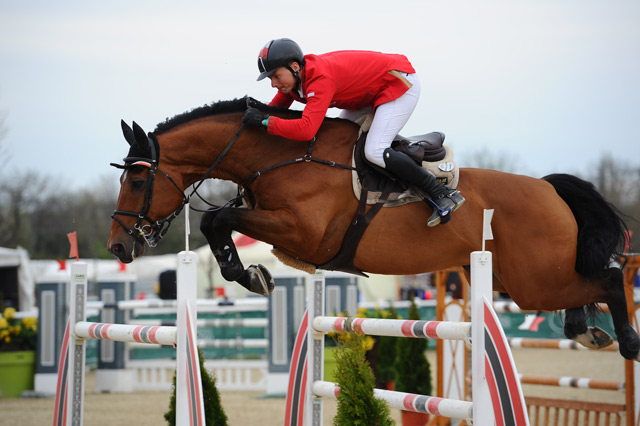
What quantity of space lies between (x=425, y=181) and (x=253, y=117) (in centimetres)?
101

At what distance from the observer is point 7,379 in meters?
9.68

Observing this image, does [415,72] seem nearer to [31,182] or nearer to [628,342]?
[628,342]

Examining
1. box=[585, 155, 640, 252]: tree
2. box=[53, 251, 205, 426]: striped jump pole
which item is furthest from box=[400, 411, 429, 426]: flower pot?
box=[585, 155, 640, 252]: tree

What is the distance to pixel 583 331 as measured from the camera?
454 cm

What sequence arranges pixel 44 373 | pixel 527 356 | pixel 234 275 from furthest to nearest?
pixel 527 356
pixel 44 373
pixel 234 275

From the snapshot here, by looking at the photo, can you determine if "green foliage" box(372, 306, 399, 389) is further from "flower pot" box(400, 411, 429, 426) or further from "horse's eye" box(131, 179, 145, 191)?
"horse's eye" box(131, 179, 145, 191)

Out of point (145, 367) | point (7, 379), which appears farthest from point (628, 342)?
point (7, 379)

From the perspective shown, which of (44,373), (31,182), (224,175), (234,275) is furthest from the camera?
(31,182)

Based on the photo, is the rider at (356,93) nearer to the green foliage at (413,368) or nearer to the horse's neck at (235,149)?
the horse's neck at (235,149)

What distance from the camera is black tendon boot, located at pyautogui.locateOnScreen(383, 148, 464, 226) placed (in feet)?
12.6

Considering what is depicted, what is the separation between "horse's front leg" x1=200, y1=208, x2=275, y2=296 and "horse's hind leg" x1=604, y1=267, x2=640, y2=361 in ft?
7.04

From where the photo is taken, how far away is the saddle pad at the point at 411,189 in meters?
3.98

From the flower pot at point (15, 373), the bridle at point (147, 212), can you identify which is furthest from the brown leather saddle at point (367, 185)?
the flower pot at point (15, 373)

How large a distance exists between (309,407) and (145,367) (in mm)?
6628
